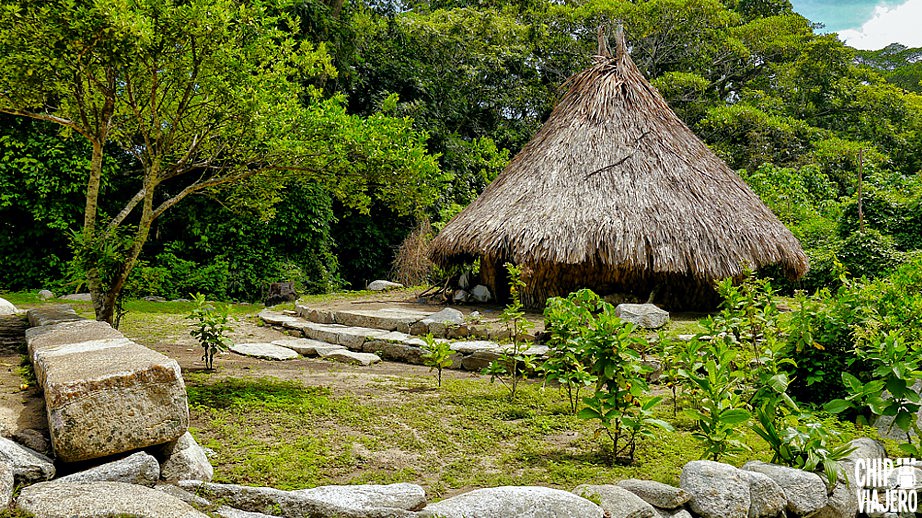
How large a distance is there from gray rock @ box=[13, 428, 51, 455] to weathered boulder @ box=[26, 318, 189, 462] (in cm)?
10

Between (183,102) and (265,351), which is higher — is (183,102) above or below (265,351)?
above

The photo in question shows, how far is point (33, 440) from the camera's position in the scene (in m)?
2.83

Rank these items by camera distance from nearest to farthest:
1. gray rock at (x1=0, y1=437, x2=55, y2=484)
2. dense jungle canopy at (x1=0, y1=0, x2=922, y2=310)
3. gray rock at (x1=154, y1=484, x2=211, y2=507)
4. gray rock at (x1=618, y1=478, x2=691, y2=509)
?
1. gray rock at (x1=0, y1=437, x2=55, y2=484)
2. gray rock at (x1=154, y1=484, x2=211, y2=507)
3. gray rock at (x1=618, y1=478, x2=691, y2=509)
4. dense jungle canopy at (x1=0, y1=0, x2=922, y2=310)

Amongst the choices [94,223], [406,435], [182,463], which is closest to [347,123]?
[94,223]

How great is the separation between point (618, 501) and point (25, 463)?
8.11ft

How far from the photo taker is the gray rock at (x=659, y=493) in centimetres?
313

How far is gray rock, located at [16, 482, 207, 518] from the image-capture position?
7.44 feet

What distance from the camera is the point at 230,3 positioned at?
4.80 meters

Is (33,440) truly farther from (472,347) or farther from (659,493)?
(472,347)

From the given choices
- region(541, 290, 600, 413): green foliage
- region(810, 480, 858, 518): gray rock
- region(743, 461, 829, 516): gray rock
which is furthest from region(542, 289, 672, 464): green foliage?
region(810, 480, 858, 518): gray rock

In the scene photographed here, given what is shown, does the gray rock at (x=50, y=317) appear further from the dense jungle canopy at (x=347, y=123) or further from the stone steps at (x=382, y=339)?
the stone steps at (x=382, y=339)

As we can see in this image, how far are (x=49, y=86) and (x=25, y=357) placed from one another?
1.99 m

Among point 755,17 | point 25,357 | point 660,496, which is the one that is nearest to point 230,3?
point 25,357

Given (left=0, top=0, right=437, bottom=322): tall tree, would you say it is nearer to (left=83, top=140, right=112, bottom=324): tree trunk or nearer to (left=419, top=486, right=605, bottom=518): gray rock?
(left=83, top=140, right=112, bottom=324): tree trunk
